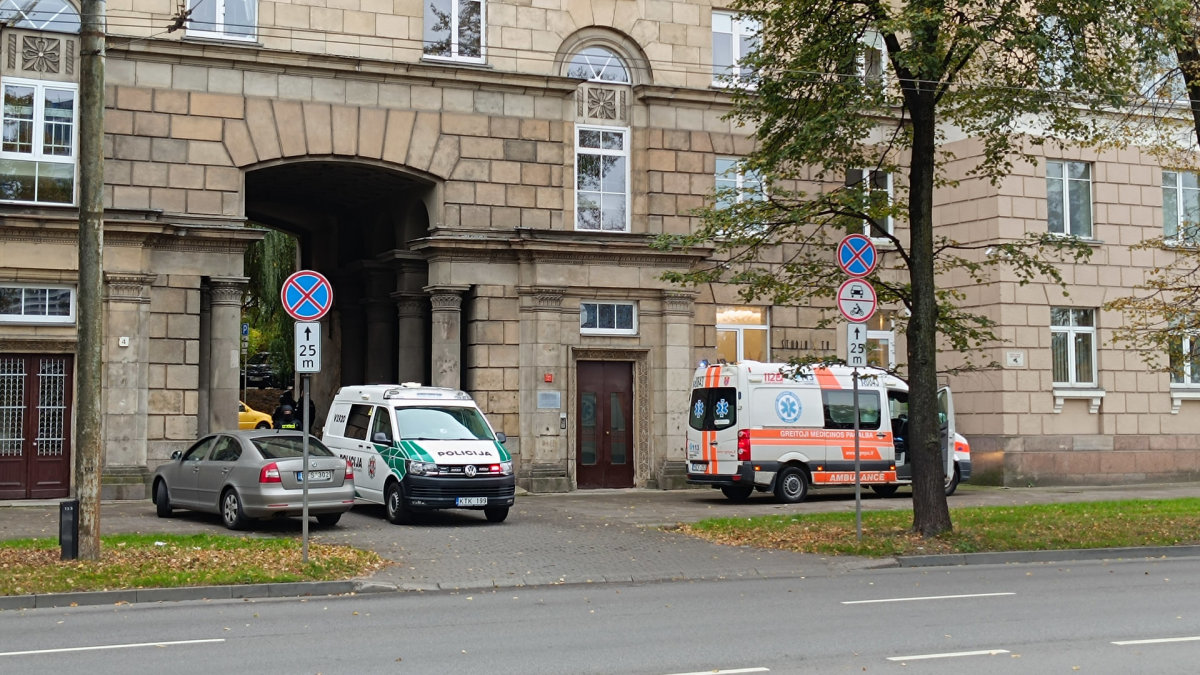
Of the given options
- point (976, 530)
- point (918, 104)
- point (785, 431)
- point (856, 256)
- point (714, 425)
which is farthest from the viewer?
point (714, 425)

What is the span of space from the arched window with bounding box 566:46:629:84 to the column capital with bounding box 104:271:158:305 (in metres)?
9.58

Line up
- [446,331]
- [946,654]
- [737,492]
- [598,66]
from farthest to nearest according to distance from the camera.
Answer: [598,66] → [446,331] → [737,492] → [946,654]

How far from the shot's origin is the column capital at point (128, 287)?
23.5 m

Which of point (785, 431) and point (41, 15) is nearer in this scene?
point (41, 15)

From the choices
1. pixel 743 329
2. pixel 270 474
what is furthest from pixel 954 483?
pixel 270 474

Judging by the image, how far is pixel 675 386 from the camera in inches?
1083

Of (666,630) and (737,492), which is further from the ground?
(737,492)

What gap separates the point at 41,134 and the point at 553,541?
41.2 ft

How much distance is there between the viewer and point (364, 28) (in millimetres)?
25438

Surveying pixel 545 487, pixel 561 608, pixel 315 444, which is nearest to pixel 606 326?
pixel 545 487

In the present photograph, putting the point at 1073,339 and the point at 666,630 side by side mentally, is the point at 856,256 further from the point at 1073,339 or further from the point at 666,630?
the point at 1073,339

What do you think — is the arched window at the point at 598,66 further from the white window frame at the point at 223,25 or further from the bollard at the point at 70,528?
the bollard at the point at 70,528

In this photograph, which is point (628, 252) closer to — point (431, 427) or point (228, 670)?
point (431, 427)

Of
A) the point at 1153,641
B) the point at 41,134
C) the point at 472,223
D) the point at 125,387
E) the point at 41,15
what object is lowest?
the point at 1153,641
